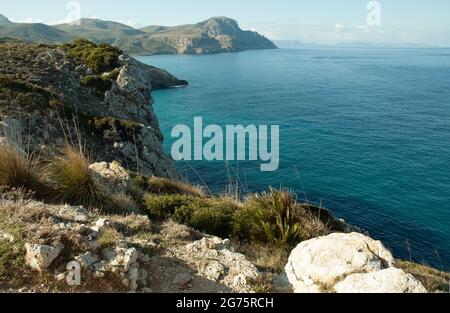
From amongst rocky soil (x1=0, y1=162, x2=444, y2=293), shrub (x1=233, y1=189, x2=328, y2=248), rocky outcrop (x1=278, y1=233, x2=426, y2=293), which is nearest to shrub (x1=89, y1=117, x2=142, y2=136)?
shrub (x1=233, y1=189, x2=328, y2=248)

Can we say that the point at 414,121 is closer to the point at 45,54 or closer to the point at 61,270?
the point at 45,54

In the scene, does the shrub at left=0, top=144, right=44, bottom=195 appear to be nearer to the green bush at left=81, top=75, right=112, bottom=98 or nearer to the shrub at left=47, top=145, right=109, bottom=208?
the shrub at left=47, top=145, right=109, bottom=208

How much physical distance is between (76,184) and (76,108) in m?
19.3

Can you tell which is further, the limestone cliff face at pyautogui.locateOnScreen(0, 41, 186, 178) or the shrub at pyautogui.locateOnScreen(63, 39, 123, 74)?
the shrub at pyautogui.locateOnScreen(63, 39, 123, 74)

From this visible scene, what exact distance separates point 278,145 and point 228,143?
6.94 meters

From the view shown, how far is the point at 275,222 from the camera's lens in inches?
403

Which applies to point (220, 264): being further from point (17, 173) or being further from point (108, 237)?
point (17, 173)

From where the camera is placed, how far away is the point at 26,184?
9.79 meters

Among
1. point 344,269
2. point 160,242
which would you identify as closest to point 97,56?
point 160,242

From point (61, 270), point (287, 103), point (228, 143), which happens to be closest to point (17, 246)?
point (61, 270)
